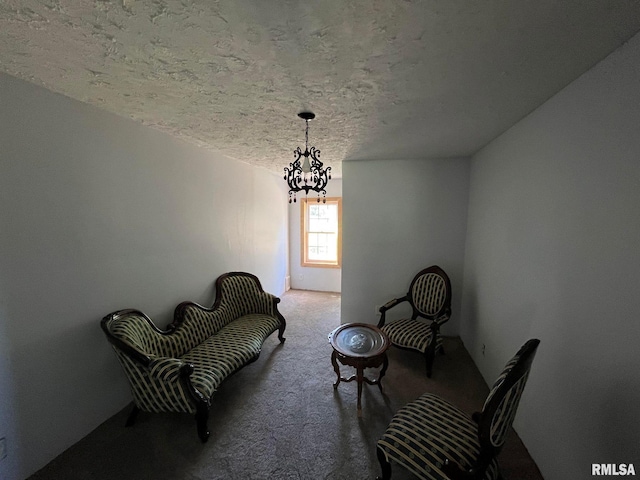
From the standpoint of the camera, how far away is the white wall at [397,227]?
3.48 metres

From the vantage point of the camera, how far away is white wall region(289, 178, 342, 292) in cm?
578

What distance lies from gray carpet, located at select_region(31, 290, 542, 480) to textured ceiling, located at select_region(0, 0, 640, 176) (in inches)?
77.8

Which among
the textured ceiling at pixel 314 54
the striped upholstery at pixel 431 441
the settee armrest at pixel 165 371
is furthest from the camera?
the settee armrest at pixel 165 371

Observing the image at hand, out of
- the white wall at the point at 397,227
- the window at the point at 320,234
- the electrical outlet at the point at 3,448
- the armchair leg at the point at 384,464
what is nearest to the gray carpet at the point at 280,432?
the armchair leg at the point at 384,464

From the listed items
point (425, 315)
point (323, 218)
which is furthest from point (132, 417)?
point (323, 218)

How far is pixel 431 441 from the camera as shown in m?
1.45

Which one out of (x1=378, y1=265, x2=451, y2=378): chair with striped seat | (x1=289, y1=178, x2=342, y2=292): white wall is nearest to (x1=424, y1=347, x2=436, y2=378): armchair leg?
(x1=378, y1=265, x2=451, y2=378): chair with striped seat

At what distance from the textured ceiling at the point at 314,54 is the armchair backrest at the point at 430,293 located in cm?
191

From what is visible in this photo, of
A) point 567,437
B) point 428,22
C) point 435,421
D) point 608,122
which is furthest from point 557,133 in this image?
point 435,421

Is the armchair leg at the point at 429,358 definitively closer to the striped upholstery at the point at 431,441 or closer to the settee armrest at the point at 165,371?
the striped upholstery at the point at 431,441

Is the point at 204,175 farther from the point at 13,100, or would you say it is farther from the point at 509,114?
the point at 509,114

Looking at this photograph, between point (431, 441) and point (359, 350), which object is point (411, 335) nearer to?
point (359, 350)

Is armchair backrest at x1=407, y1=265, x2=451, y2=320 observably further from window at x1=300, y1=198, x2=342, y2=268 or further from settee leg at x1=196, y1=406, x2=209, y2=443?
settee leg at x1=196, y1=406, x2=209, y2=443

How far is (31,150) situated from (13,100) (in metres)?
0.28
